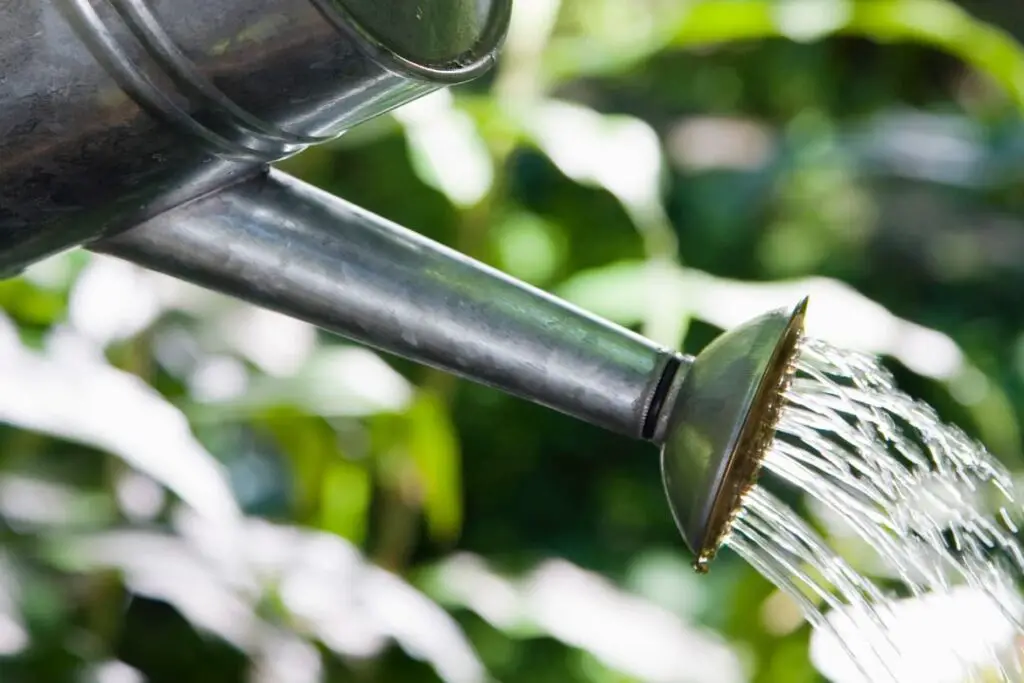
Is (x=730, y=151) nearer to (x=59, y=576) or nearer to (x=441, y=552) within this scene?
(x=441, y=552)

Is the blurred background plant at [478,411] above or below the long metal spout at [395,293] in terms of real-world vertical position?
below

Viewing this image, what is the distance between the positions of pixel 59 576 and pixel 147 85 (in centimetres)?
47

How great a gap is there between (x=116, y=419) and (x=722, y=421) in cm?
30

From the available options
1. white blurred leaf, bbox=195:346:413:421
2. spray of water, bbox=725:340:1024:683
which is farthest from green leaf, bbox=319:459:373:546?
spray of water, bbox=725:340:1024:683

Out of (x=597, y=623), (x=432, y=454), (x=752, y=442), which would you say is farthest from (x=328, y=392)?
(x=752, y=442)

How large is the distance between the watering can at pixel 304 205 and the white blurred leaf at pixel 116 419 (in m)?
0.21

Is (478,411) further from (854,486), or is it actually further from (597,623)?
(854,486)

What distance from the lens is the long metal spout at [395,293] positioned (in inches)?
9.3

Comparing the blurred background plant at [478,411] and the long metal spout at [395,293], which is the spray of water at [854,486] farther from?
the blurred background plant at [478,411]

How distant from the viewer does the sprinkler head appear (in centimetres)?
22

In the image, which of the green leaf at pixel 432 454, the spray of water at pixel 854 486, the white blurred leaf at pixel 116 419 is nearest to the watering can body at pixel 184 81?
the spray of water at pixel 854 486

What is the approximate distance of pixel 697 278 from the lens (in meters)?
0.64

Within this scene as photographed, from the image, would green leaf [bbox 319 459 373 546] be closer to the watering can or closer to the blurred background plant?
the blurred background plant

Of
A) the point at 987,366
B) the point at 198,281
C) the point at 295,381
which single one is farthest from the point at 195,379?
the point at 987,366
